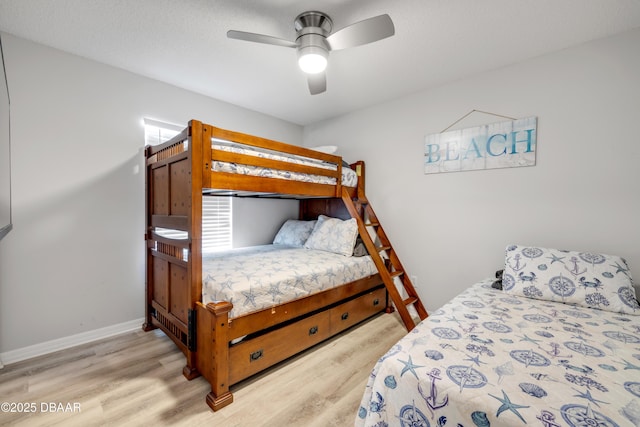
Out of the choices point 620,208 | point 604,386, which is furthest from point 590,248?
point 604,386

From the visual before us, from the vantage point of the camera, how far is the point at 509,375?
98 centimetres

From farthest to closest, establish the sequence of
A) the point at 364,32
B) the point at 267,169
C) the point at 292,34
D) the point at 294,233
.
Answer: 1. the point at 294,233
2. the point at 267,169
3. the point at 292,34
4. the point at 364,32

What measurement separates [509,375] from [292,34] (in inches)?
92.9

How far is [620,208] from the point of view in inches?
76.5

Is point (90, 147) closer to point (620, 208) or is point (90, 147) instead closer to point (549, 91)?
point (549, 91)

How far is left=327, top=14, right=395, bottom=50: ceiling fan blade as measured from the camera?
1459mm

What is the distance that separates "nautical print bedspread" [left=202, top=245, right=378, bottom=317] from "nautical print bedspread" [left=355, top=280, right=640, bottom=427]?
0.96 m

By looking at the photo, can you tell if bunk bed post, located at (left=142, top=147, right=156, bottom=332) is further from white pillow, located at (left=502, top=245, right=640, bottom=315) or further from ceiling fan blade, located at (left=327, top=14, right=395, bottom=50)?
white pillow, located at (left=502, top=245, right=640, bottom=315)

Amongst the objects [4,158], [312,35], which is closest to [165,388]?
[4,158]

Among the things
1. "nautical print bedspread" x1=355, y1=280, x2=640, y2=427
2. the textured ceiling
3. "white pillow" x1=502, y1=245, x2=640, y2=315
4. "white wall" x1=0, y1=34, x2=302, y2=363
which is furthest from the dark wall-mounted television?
"white pillow" x1=502, y1=245, x2=640, y2=315

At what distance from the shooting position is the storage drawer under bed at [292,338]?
172cm

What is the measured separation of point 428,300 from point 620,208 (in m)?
1.70

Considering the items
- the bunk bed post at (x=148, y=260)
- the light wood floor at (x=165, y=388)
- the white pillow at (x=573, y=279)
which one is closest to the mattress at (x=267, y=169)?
the bunk bed post at (x=148, y=260)

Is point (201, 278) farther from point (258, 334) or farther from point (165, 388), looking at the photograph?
point (165, 388)
